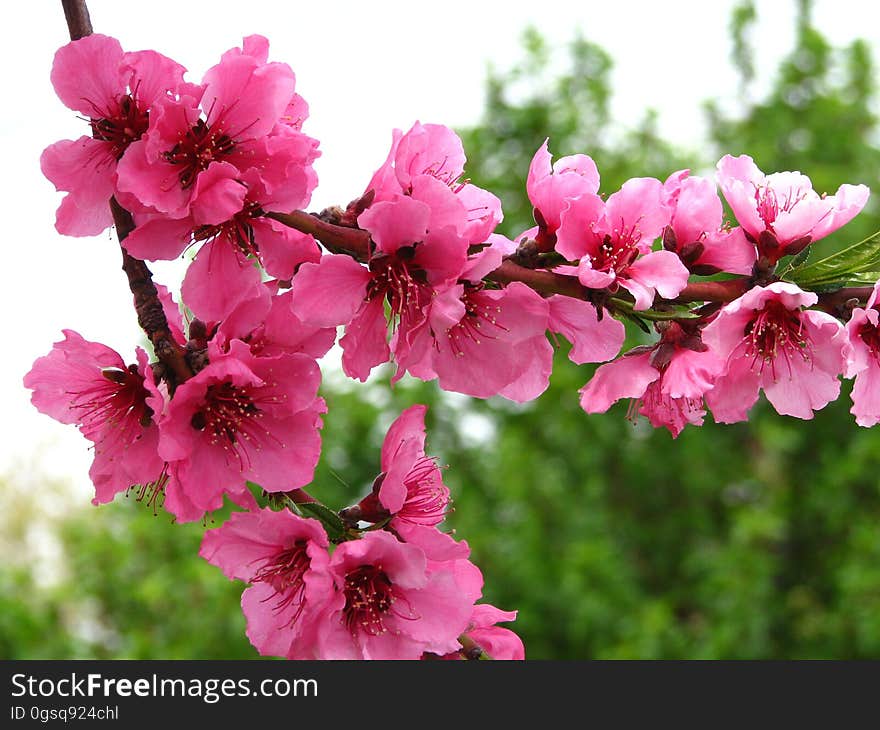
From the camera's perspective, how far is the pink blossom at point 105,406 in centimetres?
140

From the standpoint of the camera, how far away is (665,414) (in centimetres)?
149

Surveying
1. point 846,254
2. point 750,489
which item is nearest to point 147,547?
point 750,489

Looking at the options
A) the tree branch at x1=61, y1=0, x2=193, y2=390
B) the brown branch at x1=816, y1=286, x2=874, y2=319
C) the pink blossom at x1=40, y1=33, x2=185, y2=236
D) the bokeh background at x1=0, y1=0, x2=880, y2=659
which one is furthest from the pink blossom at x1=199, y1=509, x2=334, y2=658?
the bokeh background at x1=0, y1=0, x2=880, y2=659

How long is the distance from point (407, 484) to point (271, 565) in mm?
224

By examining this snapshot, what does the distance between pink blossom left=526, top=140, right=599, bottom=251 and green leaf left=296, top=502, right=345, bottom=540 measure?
0.45 m

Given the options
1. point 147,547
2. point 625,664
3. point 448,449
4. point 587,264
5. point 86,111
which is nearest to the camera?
point 587,264

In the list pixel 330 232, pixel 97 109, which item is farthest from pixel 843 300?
pixel 97 109

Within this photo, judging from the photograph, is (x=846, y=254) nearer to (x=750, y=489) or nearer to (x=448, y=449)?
(x=448, y=449)

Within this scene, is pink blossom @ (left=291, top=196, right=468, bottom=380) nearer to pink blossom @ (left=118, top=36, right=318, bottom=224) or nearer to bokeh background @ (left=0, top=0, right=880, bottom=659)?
pink blossom @ (left=118, top=36, right=318, bottom=224)

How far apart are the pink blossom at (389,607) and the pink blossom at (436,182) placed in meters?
0.40

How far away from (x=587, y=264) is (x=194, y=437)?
546 millimetres

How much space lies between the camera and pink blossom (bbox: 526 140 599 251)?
4.57ft

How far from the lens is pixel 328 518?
1.41 metres

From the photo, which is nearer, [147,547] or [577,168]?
[577,168]
